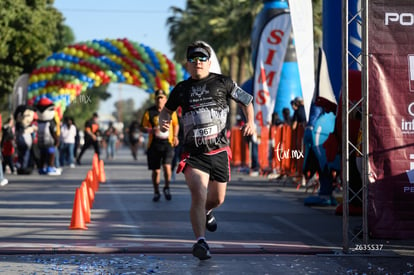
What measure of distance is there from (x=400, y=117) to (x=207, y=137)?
1.87m

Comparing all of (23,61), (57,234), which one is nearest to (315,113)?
(57,234)

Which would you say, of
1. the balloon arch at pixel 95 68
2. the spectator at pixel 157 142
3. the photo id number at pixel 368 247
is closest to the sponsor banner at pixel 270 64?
the spectator at pixel 157 142

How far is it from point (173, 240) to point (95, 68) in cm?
2135

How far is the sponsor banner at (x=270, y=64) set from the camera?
20.6m

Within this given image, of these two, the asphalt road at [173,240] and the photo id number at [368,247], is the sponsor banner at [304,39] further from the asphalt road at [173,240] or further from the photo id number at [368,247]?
the photo id number at [368,247]

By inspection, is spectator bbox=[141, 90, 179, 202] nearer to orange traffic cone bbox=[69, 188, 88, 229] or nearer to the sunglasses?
orange traffic cone bbox=[69, 188, 88, 229]

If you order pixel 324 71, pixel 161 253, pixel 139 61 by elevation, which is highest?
pixel 139 61

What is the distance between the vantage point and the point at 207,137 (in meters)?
8.99

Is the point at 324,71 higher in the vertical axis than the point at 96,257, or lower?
higher

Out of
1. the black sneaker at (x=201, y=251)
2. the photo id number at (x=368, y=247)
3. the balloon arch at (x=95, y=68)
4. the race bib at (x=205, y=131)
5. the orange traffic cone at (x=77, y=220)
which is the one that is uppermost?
the balloon arch at (x=95, y=68)

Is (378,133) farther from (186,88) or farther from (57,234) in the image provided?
(57,234)

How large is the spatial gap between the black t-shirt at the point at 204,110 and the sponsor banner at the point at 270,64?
37.2ft

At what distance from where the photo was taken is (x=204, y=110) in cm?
897

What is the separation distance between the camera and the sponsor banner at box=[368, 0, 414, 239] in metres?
9.19
